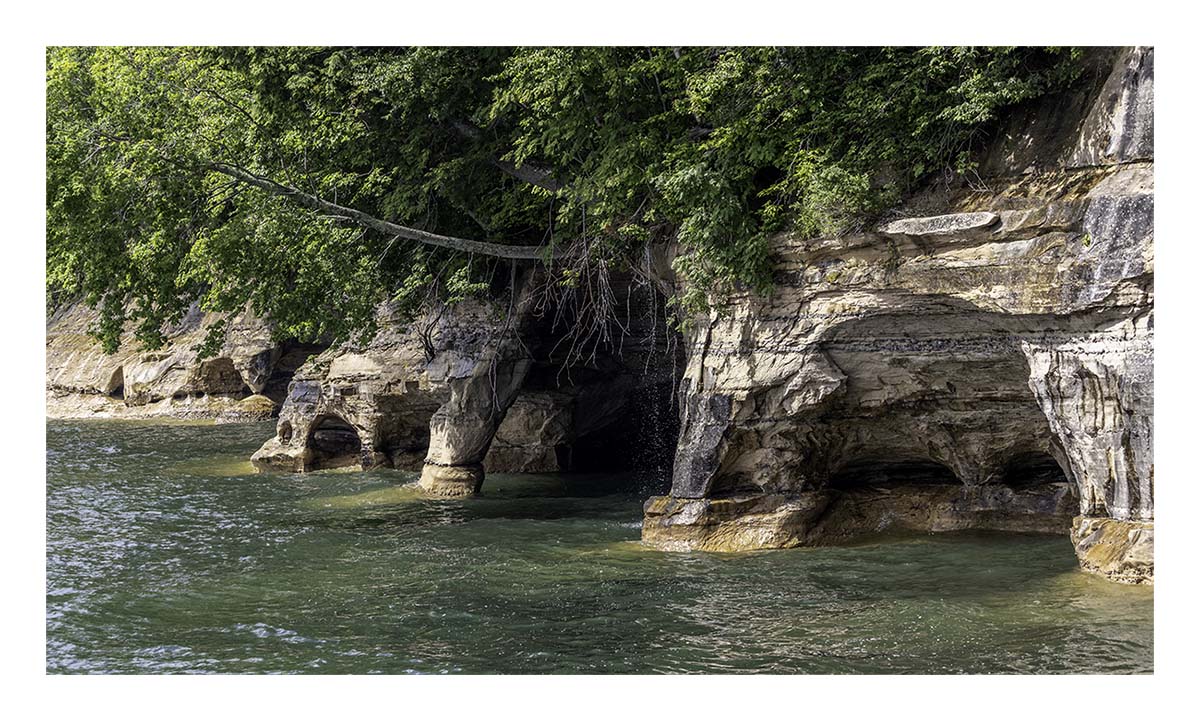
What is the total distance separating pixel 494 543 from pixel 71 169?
25.2ft

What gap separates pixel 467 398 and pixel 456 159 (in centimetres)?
504

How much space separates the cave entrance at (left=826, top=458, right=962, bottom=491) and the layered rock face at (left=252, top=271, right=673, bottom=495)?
5.35 meters

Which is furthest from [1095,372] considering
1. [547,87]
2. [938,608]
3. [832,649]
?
[547,87]

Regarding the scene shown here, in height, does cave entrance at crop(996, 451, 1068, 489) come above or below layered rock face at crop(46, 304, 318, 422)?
below

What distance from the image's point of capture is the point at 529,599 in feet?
47.7

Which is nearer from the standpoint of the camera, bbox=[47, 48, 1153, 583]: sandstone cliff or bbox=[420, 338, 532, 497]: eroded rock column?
bbox=[47, 48, 1153, 583]: sandstone cliff

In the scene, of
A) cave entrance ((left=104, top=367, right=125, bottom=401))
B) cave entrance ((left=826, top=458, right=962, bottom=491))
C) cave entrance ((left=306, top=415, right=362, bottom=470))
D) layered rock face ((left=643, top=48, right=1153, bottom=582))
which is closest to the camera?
layered rock face ((left=643, top=48, right=1153, bottom=582))

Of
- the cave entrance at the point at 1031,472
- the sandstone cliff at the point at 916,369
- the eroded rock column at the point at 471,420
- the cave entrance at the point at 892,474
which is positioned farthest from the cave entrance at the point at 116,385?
the cave entrance at the point at 1031,472

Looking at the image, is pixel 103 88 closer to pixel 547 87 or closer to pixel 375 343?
pixel 547 87

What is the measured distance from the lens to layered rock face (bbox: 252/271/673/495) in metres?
23.0

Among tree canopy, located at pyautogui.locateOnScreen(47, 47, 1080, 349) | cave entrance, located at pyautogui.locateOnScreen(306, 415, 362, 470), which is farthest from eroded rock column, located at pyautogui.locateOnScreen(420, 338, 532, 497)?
cave entrance, located at pyautogui.locateOnScreen(306, 415, 362, 470)

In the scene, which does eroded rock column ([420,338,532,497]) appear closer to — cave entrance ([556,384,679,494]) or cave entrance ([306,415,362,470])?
cave entrance ([556,384,679,494])

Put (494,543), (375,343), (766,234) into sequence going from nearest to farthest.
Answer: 1. (766,234)
2. (494,543)
3. (375,343)

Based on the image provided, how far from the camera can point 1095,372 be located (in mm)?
13680
